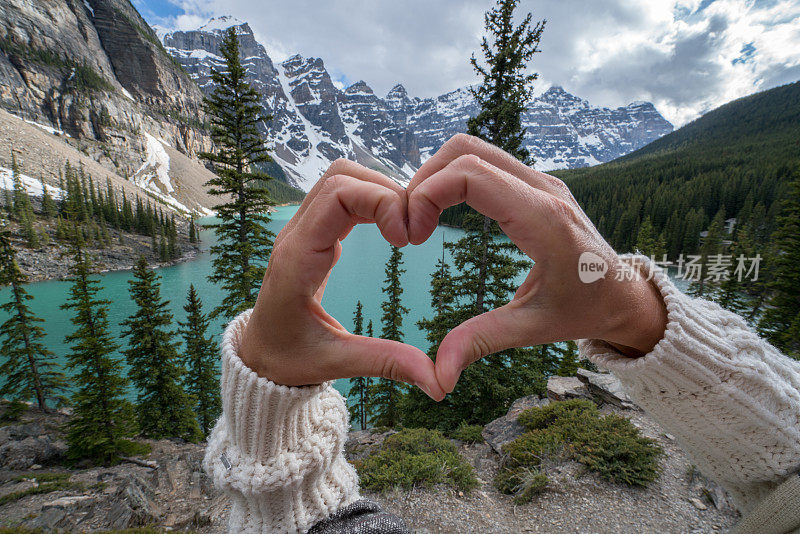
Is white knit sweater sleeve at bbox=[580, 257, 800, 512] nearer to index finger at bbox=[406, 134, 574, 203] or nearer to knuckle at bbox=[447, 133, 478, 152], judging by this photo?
index finger at bbox=[406, 134, 574, 203]

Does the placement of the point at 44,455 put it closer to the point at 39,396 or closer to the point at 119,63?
the point at 39,396

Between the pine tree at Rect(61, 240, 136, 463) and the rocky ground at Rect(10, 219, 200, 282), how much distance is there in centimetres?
2985

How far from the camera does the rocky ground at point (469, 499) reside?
4.18 m

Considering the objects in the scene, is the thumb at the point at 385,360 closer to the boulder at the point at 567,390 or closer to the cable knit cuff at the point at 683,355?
the cable knit cuff at the point at 683,355

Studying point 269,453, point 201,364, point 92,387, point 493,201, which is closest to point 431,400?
point 269,453

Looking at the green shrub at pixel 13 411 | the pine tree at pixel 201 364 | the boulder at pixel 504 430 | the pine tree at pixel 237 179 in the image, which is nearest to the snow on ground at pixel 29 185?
the green shrub at pixel 13 411

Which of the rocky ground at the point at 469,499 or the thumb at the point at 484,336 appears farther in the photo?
the rocky ground at the point at 469,499

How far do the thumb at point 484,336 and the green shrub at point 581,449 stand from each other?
4718 mm

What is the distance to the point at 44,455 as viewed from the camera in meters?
11.8

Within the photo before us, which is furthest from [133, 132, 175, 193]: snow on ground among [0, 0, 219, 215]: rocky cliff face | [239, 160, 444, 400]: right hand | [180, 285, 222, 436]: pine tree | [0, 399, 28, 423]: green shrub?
[239, 160, 444, 400]: right hand

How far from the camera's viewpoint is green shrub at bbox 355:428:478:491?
17.6 feet

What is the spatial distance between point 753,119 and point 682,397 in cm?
16488

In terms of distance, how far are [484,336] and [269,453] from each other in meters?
1.30

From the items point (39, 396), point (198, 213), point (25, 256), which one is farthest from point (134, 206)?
point (39, 396)
